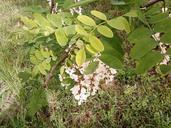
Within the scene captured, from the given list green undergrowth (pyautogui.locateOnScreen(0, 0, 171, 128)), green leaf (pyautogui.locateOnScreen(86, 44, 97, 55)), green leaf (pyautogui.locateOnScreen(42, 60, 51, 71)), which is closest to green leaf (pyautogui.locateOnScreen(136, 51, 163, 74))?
green leaf (pyautogui.locateOnScreen(86, 44, 97, 55))

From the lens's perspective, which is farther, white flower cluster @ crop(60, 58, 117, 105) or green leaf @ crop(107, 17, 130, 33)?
white flower cluster @ crop(60, 58, 117, 105)

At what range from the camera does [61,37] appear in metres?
1.04

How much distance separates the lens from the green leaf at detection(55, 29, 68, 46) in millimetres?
1025

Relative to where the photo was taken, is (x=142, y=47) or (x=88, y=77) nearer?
(x=142, y=47)

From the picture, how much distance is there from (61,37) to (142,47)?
0.22 metres

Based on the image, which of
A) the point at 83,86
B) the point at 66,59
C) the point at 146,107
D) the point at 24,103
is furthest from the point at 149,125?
the point at 66,59

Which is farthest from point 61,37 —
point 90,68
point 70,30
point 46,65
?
point 46,65

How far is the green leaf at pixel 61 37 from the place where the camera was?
3.36 feet

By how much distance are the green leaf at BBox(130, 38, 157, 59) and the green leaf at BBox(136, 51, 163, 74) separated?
0.04 ft

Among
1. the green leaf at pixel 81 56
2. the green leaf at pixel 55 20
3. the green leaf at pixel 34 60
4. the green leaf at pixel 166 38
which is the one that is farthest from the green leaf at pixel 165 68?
the green leaf at pixel 34 60

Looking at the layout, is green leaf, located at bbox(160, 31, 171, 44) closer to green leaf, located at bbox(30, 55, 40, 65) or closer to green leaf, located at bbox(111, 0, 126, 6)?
green leaf, located at bbox(111, 0, 126, 6)

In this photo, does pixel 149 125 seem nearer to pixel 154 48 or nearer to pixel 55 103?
pixel 55 103

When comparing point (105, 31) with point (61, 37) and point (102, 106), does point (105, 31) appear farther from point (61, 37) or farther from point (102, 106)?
point (102, 106)

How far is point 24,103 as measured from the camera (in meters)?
3.12
